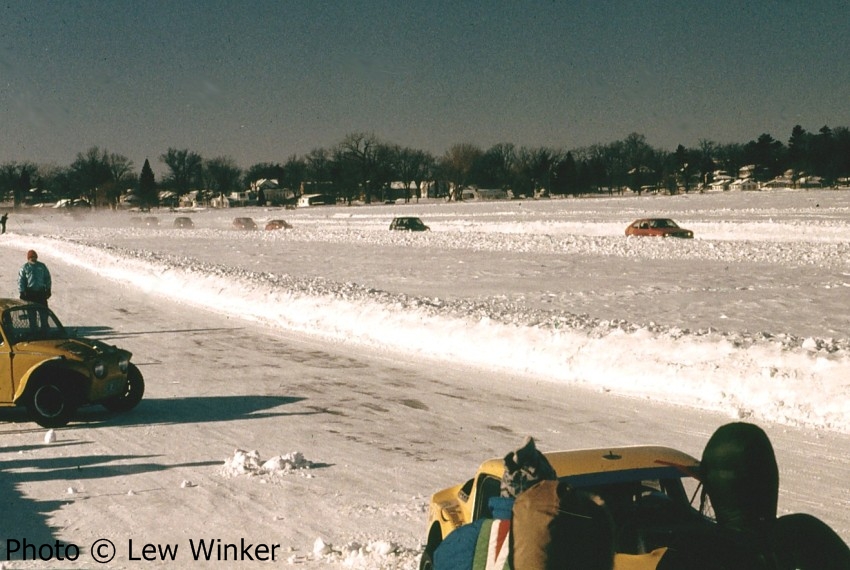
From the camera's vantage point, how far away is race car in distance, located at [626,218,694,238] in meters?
47.5

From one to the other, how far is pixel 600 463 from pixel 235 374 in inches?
467

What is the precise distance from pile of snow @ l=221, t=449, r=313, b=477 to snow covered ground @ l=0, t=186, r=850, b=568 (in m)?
0.02

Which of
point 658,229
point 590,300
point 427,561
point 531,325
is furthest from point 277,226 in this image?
point 427,561

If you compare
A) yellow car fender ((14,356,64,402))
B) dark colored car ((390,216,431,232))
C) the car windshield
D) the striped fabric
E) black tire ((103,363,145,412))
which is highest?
the striped fabric

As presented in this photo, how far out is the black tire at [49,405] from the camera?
479 inches

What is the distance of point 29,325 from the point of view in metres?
12.9

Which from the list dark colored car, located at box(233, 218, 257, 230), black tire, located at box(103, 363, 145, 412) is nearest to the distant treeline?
dark colored car, located at box(233, 218, 257, 230)

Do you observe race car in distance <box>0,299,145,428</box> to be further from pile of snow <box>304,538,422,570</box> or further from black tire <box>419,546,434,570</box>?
black tire <box>419,546,434,570</box>

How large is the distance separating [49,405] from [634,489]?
9.17 meters

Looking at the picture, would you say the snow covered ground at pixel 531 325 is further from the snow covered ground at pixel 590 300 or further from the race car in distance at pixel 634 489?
the race car in distance at pixel 634 489

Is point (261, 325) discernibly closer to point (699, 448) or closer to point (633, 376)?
point (633, 376)

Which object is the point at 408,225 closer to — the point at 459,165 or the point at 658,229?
the point at 658,229

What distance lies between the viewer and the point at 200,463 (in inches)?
406

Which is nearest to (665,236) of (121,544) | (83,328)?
(83,328)
